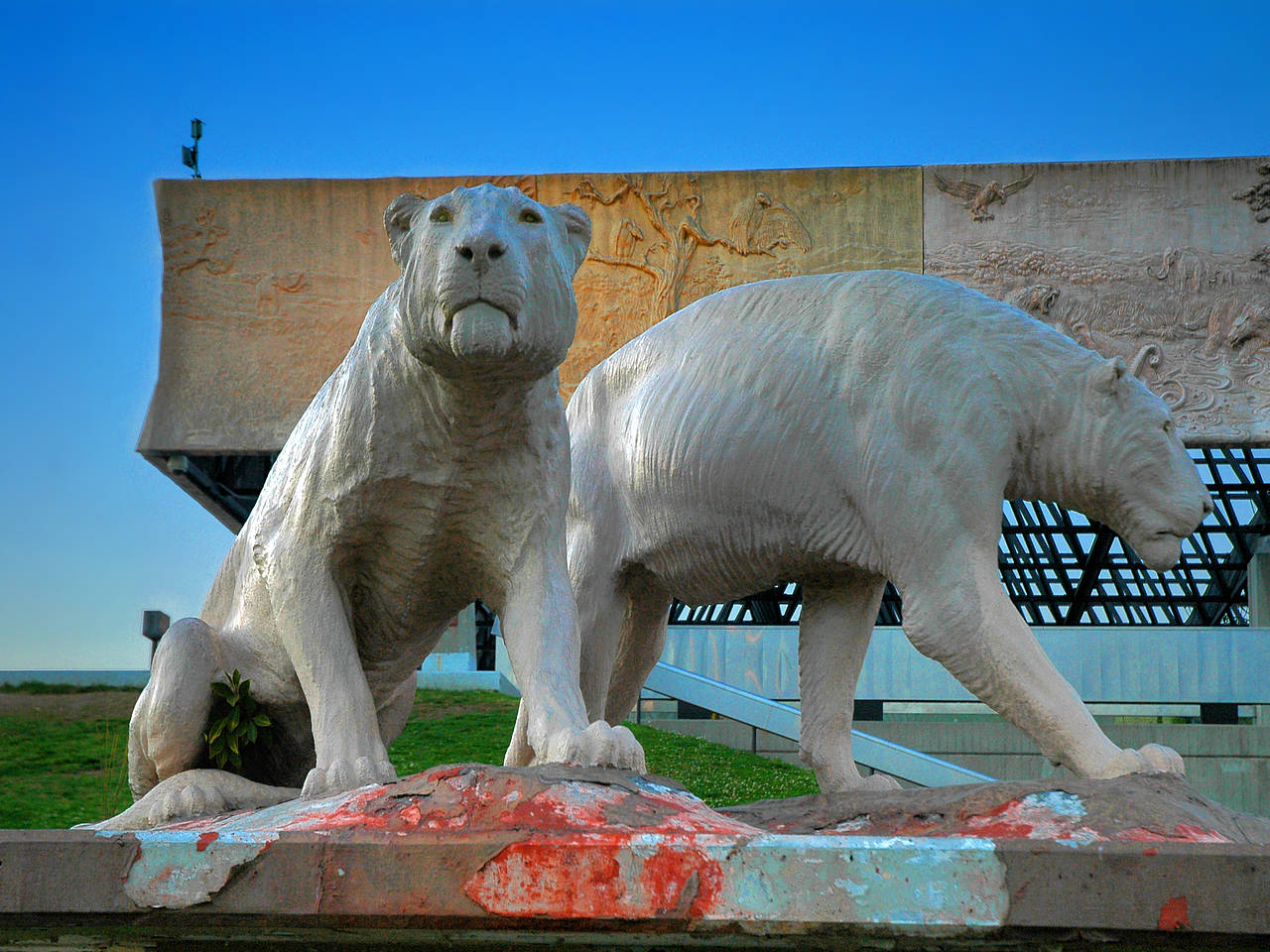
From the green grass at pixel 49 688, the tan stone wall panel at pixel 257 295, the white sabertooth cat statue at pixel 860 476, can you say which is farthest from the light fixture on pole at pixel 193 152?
the white sabertooth cat statue at pixel 860 476

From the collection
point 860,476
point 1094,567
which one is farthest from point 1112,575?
point 860,476

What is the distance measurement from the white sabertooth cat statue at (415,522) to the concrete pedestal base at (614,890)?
62 cm

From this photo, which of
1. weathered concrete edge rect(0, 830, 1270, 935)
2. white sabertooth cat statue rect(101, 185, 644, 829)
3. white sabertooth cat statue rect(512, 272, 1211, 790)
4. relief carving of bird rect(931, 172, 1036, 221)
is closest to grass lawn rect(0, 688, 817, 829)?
relief carving of bird rect(931, 172, 1036, 221)

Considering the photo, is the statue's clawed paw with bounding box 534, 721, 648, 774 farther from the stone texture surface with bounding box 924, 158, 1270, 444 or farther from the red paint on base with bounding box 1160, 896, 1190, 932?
the stone texture surface with bounding box 924, 158, 1270, 444

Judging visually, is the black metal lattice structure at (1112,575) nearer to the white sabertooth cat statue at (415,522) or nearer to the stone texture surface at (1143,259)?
the stone texture surface at (1143,259)

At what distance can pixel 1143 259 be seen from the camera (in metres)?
12.3

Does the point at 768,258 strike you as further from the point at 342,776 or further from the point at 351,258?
the point at 342,776

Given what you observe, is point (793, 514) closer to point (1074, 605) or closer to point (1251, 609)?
point (1251, 609)

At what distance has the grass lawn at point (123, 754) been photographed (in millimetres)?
9305

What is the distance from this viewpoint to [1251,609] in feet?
56.0

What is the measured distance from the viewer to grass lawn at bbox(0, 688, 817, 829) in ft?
30.5

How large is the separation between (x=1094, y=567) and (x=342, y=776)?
1933cm

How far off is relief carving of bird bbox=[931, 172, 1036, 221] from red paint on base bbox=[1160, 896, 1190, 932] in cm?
1138

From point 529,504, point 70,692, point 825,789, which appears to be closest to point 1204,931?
point 529,504
